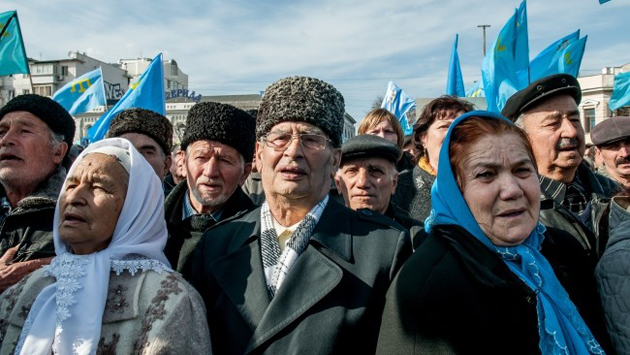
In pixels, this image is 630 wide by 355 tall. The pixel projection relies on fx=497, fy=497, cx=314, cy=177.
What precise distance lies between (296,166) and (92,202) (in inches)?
34.9

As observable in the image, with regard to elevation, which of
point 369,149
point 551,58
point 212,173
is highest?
point 551,58

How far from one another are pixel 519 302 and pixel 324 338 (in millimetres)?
734

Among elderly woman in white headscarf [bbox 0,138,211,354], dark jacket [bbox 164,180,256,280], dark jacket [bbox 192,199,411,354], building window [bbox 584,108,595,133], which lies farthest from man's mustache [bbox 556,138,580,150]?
building window [bbox 584,108,595,133]

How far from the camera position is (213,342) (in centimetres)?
210

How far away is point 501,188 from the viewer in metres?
1.98

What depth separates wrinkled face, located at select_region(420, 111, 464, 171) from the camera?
3.79 meters

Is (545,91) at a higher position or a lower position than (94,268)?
higher

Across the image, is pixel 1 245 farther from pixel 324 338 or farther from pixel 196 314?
pixel 324 338

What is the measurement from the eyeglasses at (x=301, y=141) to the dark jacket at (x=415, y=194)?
5.40 ft

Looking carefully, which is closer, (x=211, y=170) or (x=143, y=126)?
(x=211, y=170)

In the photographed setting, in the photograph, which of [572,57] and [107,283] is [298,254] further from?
[572,57]

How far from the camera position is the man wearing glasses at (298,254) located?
1.95 metres

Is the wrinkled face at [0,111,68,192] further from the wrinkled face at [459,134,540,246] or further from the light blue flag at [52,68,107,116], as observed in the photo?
the light blue flag at [52,68,107,116]

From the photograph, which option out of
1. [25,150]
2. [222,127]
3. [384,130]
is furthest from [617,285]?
[384,130]
